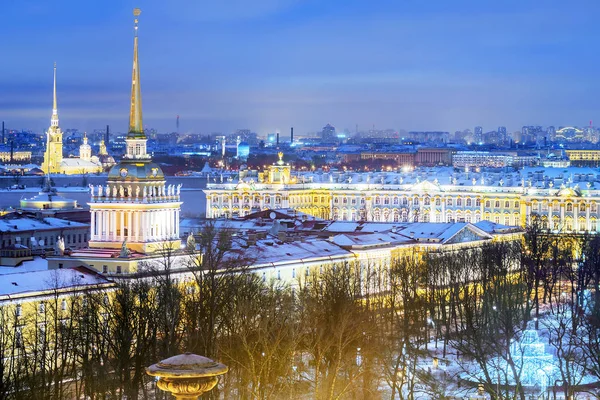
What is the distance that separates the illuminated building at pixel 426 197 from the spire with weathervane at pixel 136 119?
197 feet

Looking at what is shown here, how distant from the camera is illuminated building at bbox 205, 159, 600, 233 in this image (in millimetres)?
129125

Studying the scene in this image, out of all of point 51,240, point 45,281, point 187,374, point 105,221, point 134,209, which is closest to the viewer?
point 187,374

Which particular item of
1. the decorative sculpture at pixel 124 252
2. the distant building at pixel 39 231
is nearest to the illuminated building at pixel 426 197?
the distant building at pixel 39 231

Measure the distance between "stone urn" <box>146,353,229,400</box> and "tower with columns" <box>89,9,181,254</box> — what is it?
43.5m

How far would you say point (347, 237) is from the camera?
287ft

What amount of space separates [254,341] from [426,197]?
9061cm

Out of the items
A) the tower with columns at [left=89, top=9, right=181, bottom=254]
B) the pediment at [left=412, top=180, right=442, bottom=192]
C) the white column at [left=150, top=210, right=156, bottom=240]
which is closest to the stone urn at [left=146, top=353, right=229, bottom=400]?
the tower with columns at [left=89, top=9, right=181, bottom=254]

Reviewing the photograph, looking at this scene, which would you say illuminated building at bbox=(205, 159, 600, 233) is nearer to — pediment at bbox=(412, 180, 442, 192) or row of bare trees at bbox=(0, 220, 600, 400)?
pediment at bbox=(412, 180, 442, 192)

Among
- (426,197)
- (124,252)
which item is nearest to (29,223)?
(124,252)

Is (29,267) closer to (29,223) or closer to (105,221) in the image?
(105,221)

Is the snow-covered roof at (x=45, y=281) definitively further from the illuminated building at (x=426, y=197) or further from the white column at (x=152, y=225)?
the illuminated building at (x=426, y=197)

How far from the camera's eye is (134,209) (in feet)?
221

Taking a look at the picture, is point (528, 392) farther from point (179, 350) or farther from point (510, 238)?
point (510, 238)

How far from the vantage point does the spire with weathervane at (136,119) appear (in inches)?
2729
